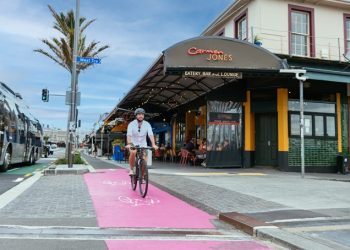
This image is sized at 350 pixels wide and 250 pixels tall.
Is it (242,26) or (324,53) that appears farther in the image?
(242,26)

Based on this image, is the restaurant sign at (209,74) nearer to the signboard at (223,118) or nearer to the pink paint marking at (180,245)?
the signboard at (223,118)

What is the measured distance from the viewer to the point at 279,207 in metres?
8.30

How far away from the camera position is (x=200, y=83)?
19422 millimetres

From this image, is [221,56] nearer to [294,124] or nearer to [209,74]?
[209,74]

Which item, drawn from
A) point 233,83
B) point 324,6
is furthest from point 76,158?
point 324,6

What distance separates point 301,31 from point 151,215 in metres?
15.2

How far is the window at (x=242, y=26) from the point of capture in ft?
66.6

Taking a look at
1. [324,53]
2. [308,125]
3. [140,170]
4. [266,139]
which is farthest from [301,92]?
[140,170]

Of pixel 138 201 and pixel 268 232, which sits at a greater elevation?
pixel 138 201

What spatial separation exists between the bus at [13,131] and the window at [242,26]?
1101 centimetres

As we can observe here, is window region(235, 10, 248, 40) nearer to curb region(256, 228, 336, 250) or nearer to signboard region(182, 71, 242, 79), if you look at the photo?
signboard region(182, 71, 242, 79)

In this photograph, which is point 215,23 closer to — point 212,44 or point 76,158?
point 212,44

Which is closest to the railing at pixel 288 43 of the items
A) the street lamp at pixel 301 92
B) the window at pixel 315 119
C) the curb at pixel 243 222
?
the window at pixel 315 119

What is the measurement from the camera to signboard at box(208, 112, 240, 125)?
18.8 m
